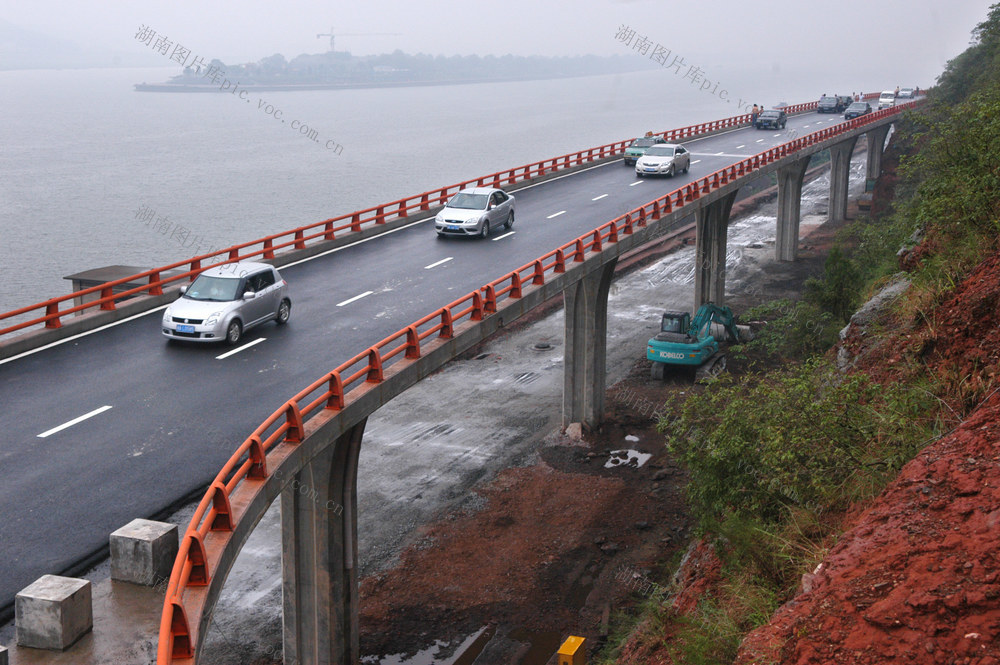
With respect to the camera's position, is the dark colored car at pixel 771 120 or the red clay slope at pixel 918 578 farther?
the dark colored car at pixel 771 120

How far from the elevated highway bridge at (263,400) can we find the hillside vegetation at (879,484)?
607 cm

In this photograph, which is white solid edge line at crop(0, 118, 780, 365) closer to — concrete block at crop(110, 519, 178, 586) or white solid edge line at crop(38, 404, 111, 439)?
white solid edge line at crop(38, 404, 111, 439)

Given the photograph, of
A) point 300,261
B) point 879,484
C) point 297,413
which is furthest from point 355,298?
point 879,484

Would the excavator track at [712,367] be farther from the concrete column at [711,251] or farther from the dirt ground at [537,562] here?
the concrete column at [711,251]

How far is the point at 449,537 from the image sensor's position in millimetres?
25438

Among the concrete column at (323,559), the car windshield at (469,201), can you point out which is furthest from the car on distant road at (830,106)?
the concrete column at (323,559)

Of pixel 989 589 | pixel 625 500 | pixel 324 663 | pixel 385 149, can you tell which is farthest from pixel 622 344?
pixel 385 149

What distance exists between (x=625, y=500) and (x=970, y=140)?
44.2 ft

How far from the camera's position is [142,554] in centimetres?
1165

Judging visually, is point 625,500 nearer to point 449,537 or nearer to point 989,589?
point 449,537

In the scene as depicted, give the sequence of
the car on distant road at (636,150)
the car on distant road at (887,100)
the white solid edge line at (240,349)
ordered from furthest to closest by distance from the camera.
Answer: the car on distant road at (887,100) → the car on distant road at (636,150) → the white solid edge line at (240,349)

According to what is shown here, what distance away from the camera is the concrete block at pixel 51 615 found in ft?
33.8

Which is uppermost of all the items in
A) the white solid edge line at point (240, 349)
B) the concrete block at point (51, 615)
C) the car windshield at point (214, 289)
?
the car windshield at point (214, 289)

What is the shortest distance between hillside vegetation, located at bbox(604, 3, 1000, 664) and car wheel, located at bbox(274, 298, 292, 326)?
33.2 ft
